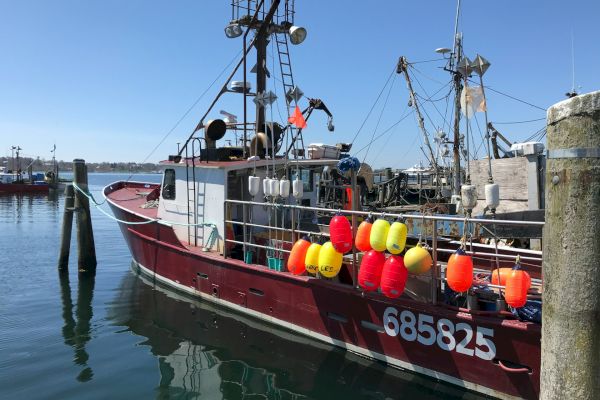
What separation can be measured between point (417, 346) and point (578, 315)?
2.91 m

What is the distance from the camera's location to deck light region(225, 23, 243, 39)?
966 cm

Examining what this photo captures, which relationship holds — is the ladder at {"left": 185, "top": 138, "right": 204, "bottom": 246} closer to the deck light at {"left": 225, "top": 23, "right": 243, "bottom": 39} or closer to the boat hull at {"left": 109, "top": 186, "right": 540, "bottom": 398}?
the boat hull at {"left": 109, "top": 186, "right": 540, "bottom": 398}

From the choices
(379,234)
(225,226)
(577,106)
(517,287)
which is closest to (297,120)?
(225,226)

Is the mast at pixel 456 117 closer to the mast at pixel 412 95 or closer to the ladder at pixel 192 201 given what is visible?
the mast at pixel 412 95

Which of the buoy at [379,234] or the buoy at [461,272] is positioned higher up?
the buoy at [379,234]

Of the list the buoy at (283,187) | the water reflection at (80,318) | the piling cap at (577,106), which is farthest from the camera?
the buoy at (283,187)

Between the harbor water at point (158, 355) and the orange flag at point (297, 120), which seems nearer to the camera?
the harbor water at point (158, 355)

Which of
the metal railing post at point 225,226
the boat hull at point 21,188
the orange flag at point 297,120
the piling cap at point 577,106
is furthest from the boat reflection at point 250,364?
the boat hull at point 21,188

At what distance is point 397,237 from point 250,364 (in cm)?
282

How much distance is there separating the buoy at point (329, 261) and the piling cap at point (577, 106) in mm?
3559

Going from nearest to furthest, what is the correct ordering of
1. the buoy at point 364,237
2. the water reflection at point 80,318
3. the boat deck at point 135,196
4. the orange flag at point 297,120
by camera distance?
the buoy at point 364,237 → the water reflection at point 80,318 → the orange flag at point 297,120 → the boat deck at point 135,196

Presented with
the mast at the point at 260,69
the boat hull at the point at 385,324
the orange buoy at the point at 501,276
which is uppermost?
the mast at the point at 260,69

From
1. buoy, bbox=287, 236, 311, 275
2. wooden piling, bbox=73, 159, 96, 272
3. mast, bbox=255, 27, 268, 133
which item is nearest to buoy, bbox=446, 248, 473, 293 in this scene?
buoy, bbox=287, 236, 311, 275

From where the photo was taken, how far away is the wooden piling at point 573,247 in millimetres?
2998
